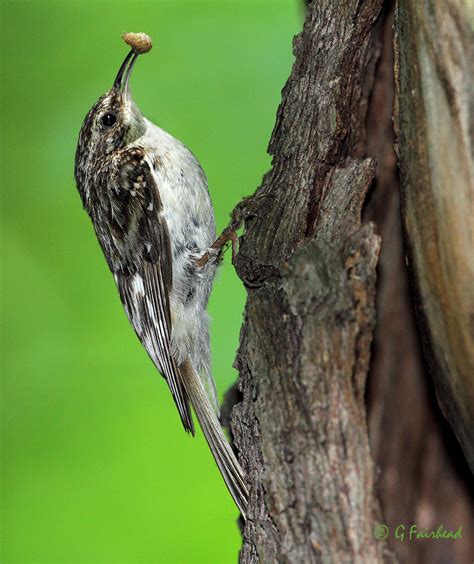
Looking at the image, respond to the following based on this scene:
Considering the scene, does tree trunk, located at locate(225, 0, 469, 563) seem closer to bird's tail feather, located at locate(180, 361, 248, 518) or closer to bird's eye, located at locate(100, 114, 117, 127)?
bird's tail feather, located at locate(180, 361, 248, 518)

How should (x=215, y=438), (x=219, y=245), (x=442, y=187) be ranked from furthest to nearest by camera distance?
(x=219, y=245)
(x=215, y=438)
(x=442, y=187)

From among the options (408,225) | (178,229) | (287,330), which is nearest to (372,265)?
(408,225)

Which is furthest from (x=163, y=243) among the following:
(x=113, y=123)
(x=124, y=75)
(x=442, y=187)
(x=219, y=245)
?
(x=442, y=187)

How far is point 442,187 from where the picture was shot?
1717mm

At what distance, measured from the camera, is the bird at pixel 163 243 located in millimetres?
2848

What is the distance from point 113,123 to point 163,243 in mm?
630

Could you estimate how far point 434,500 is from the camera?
2.05m

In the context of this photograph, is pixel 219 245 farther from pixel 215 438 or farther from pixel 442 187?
pixel 442 187

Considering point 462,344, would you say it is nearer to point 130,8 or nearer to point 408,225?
point 408,225

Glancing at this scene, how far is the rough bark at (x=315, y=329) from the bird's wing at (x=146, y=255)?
66cm

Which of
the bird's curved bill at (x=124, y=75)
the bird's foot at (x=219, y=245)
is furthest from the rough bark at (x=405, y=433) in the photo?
the bird's curved bill at (x=124, y=75)

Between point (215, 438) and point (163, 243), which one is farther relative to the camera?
point (163, 243)

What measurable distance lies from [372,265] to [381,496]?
0.70m

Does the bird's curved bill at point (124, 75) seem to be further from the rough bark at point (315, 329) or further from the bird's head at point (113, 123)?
the rough bark at point (315, 329)
